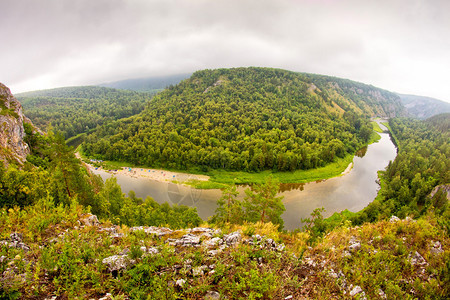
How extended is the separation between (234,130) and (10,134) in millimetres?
59341

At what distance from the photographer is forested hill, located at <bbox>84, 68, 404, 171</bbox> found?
56.2 metres

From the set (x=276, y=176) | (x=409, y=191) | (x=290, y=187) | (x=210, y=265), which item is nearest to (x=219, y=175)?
(x=276, y=176)

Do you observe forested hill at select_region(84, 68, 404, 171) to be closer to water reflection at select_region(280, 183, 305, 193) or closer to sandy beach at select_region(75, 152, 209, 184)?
sandy beach at select_region(75, 152, 209, 184)

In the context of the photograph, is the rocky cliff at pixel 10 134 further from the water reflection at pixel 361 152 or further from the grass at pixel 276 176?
the water reflection at pixel 361 152

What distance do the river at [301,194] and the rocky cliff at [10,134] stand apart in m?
21.8

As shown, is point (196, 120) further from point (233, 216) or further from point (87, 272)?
point (87, 272)

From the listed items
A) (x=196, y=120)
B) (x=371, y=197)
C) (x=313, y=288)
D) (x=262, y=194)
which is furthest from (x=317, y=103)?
(x=313, y=288)

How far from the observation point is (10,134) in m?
25.4

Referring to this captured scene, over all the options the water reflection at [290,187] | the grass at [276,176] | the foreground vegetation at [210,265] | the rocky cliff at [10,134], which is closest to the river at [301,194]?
the water reflection at [290,187]

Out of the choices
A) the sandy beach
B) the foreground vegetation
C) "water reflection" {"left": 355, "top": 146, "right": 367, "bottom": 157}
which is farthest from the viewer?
"water reflection" {"left": 355, "top": 146, "right": 367, "bottom": 157}

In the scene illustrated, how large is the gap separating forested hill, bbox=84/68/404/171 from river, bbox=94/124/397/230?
9.01 metres

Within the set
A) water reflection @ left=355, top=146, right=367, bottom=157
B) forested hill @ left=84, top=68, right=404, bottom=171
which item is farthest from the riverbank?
water reflection @ left=355, top=146, right=367, bottom=157

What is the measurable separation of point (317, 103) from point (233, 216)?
120257 mm

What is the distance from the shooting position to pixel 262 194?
69.6 ft
